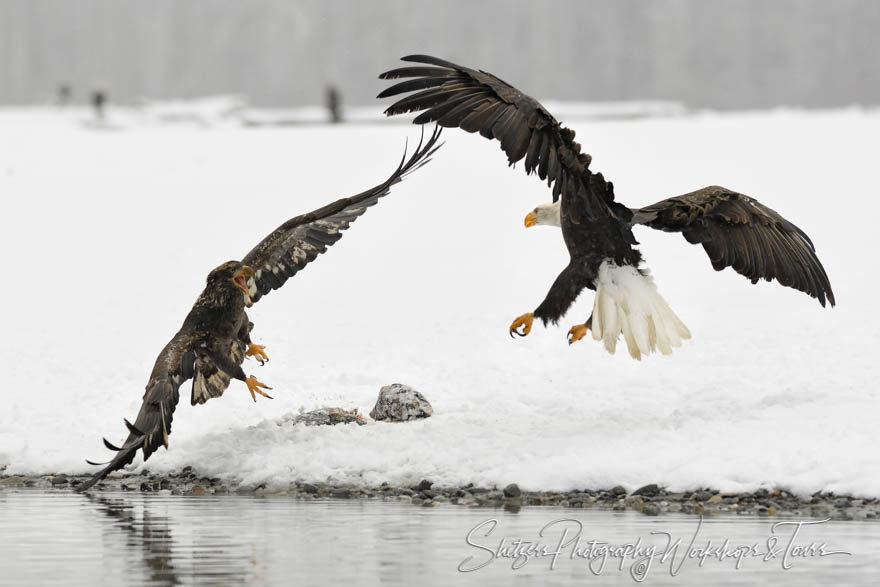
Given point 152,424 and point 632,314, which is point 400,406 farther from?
point 152,424

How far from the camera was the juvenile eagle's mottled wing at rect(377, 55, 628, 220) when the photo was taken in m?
10.3

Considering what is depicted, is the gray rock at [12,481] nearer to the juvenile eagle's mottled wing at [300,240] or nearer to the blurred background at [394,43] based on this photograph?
the juvenile eagle's mottled wing at [300,240]

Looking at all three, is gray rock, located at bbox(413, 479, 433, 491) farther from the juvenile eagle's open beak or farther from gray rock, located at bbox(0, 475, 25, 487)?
gray rock, located at bbox(0, 475, 25, 487)

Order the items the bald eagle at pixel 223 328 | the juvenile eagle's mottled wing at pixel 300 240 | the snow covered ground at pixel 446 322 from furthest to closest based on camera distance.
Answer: the juvenile eagle's mottled wing at pixel 300 240 < the snow covered ground at pixel 446 322 < the bald eagle at pixel 223 328

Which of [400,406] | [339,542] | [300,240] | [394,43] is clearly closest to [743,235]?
[400,406]

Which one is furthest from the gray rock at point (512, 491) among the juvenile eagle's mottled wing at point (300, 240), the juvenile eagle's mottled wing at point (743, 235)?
the juvenile eagle's mottled wing at point (300, 240)

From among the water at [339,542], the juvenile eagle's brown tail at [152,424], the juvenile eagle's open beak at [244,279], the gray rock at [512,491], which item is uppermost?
the juvenile eagle's open beak at [244,279]

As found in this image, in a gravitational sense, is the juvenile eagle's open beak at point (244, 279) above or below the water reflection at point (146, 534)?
above

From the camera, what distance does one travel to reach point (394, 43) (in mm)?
68625

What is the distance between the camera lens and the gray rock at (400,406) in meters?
12.2

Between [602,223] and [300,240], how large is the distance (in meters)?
2.84

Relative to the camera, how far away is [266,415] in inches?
508

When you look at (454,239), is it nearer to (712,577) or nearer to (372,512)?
(372,512)

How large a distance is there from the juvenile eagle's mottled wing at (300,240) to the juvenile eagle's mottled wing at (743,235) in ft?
7.50
